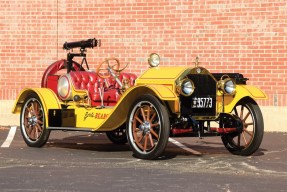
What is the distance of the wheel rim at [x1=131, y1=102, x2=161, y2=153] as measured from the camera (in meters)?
10.1

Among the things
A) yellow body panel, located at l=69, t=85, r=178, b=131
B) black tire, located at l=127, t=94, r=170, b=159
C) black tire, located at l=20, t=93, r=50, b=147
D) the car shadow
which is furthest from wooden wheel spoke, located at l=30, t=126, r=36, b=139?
black tire, located at l=127, t=94, r=170, b=159

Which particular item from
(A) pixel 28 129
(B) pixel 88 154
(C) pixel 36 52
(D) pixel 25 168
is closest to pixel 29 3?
(C) pixel 36 52

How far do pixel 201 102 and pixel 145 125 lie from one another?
845mm

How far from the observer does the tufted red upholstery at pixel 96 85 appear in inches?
460

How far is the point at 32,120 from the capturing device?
12.1 meters

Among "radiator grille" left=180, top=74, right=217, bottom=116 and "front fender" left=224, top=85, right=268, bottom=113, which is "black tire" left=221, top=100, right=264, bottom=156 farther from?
"radiator grille" left=180, top=74, right=217, bottom=116

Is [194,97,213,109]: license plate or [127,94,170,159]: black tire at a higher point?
[194,97,213,109]: license plate

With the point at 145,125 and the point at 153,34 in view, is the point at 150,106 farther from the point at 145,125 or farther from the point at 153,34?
the point at 153,34

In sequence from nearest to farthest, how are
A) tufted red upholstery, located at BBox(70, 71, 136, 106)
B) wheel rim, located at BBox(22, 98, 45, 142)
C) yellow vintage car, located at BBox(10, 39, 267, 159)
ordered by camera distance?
yellow vintage car, located at BBox(10, 39, 267, 159)
tufted red upholstery, located at BBox(70, 71, 136, 106)
wheel rim, located at BBox(22, 98, 45, 142)

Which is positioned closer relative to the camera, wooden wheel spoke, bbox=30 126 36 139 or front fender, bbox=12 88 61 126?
front fender, bbox=12 88 61 126

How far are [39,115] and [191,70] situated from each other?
283 cm

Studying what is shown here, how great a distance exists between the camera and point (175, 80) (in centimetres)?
1024

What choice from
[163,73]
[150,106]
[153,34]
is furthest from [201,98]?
[153,34]

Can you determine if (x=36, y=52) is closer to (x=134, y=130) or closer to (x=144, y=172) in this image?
(x=134, y=130)
